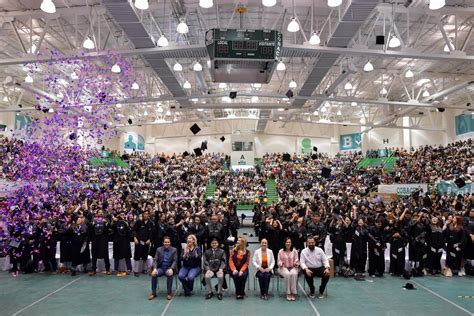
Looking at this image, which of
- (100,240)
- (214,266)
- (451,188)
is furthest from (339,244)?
(451,188)

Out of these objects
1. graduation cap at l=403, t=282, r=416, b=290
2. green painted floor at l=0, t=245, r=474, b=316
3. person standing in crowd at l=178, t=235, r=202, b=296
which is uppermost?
person standing in crowd at l=178, t=235, r=202, b=296

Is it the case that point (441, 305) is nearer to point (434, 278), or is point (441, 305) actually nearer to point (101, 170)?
point (434, 278)

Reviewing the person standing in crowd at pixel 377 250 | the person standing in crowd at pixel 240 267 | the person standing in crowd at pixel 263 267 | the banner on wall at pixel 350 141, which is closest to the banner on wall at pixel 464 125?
the banner on wall at pixel 350 141

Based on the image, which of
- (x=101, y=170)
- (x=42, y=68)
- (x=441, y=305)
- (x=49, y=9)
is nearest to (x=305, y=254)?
(x=441, y=305)

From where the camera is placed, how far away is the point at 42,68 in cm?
1966

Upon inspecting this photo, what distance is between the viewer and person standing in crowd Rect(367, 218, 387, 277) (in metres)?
9.21

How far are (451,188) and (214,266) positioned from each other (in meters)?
16.3

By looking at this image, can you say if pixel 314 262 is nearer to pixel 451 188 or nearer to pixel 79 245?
pixel 79 245

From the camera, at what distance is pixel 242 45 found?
379 inches

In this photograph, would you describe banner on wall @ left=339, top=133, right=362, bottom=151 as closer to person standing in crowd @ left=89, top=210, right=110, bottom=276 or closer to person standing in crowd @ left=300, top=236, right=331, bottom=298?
person standing in crowd @ left=300, top=236, right=331, bottom=298

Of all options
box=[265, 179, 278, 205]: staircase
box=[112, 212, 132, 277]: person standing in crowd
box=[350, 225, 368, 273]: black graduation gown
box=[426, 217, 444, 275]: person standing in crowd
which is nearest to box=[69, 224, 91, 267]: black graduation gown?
box=[112, 212, 132, 277]: person standing in crowd

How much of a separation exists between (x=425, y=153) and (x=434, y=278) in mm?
20414

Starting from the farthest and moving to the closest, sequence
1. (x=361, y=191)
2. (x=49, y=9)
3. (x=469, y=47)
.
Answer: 1. (x=361, y=191)
2. (x=469, y=47)
3. (x=49, y=9)

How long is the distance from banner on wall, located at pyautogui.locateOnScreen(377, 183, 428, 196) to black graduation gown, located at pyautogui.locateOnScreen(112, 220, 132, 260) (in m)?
16.8
